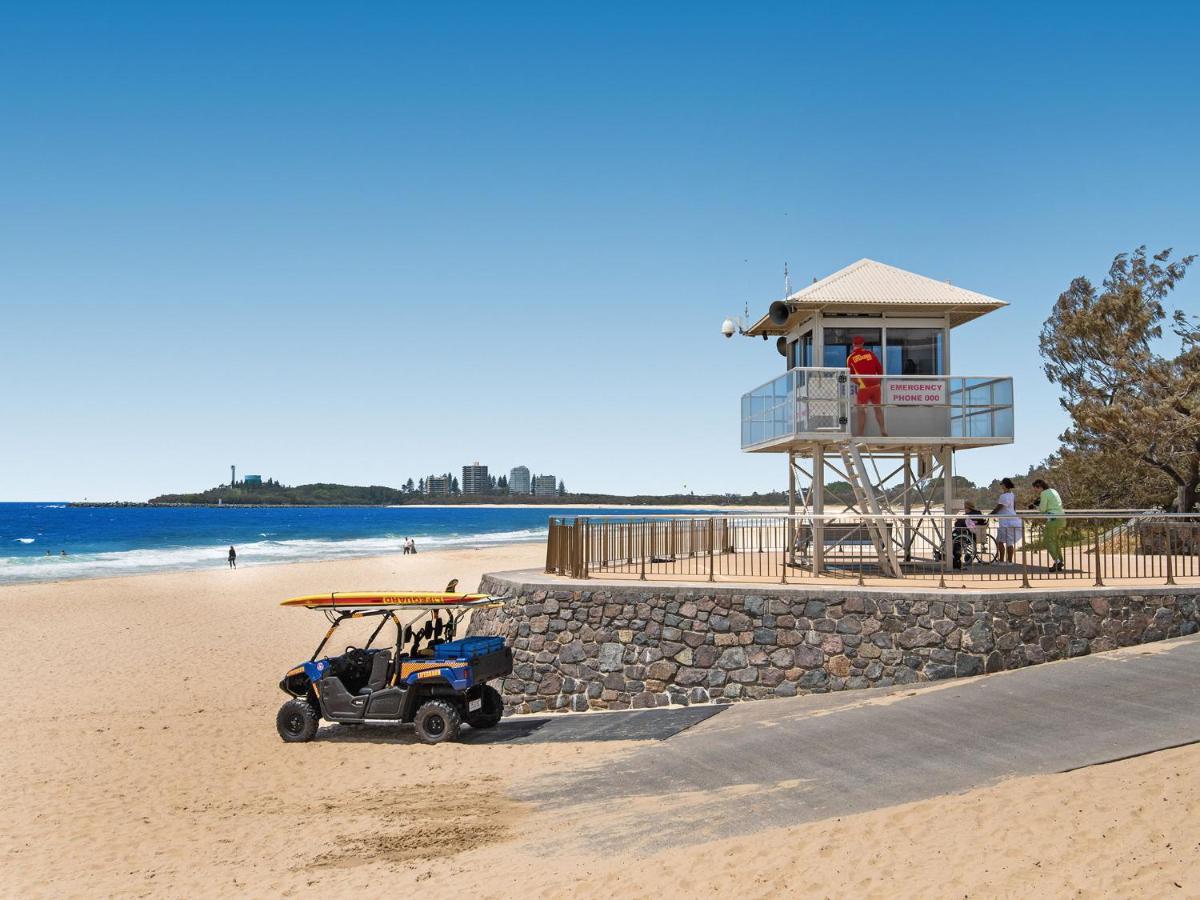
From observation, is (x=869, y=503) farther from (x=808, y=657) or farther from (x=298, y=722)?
(x=298, y=722)

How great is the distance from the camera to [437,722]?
13883 millimetres

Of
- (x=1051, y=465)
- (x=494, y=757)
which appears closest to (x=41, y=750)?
(x=494, y=757)

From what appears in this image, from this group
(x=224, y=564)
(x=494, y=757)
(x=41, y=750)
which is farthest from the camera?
(x=224, y=564)

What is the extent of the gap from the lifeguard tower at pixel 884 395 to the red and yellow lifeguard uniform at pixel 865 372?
0.09m

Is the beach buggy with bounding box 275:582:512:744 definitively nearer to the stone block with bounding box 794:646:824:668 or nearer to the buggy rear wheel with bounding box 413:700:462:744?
the buggy rear wheel with bounding box 413:700:462:744

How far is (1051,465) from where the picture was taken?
42.2 metres

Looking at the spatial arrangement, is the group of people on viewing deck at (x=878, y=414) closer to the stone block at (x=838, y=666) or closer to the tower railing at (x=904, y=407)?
the tower railing at (x=904, y=407)

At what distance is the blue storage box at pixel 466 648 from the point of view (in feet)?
46.0

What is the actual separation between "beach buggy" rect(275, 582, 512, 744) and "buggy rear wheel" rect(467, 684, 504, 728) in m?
0.01

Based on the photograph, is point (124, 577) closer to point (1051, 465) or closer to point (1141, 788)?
point (1051, 465)

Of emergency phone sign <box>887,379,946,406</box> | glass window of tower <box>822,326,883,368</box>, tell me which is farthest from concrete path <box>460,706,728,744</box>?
glass window of tower <box>822,326,883,368</box>

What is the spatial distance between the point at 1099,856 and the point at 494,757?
7.46 meters

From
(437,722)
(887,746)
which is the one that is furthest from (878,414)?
(437,722)

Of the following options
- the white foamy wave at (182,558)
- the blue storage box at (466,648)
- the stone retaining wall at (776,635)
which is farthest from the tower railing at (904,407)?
the white foamy wave at (182,558)
